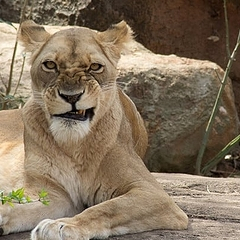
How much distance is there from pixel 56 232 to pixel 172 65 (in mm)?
3729

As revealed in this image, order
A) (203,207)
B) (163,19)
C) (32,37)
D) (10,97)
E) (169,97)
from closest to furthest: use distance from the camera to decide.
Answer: (32,37)
(203,207)
(10,97)
(169,97)
(163,19)

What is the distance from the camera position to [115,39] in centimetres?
419

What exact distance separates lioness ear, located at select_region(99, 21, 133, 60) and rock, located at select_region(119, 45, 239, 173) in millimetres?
2437

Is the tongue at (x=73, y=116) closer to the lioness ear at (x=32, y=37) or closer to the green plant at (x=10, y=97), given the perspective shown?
the lioness ear at (x=32, y=37)

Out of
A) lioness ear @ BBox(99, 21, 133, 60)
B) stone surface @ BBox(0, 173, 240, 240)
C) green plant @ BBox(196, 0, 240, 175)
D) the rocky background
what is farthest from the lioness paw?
green plant @ BBox(196, 0, 240, 175)

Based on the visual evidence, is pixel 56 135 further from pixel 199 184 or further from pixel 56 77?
pixel 199 184

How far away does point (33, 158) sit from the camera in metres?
3.98

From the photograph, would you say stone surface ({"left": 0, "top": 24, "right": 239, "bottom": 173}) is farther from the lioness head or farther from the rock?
the lioness head

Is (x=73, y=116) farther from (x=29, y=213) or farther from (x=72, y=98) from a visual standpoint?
(x=29, y=213)

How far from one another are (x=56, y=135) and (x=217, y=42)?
15.9ft

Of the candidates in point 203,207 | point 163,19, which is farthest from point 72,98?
point 163,19

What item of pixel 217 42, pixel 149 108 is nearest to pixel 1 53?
pixel 149 108

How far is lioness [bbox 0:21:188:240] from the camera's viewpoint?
12.0 feet

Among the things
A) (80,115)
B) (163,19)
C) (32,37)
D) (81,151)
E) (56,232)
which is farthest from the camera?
(163,19)
